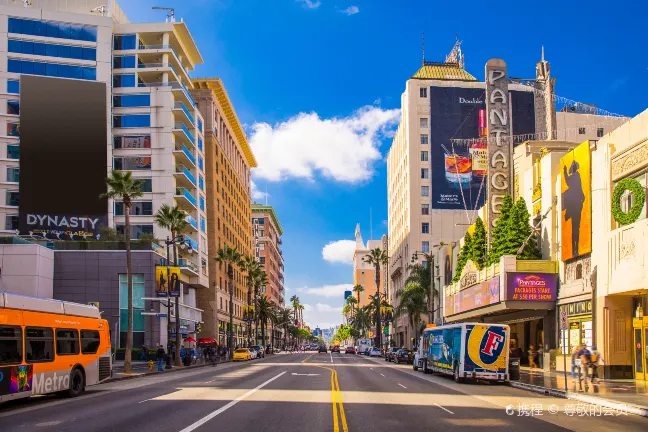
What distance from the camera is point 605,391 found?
24984mm

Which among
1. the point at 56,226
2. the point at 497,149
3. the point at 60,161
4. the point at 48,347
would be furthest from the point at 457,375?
the point at 60,161

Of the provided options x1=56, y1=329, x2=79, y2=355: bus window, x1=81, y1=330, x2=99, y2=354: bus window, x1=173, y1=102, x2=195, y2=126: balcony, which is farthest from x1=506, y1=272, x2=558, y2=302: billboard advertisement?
x1=173, y1=102, x2=195, y2=126: balcony

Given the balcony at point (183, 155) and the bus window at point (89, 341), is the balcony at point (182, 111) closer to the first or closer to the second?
the balcony at point (183, 155)

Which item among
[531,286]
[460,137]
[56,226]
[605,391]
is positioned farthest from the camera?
[460,137]

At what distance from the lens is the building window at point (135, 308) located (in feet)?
206

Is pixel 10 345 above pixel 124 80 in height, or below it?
below

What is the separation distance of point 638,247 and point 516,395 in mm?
9048

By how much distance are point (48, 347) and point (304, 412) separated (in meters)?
9.49

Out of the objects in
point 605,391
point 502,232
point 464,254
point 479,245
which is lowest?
point 605,391

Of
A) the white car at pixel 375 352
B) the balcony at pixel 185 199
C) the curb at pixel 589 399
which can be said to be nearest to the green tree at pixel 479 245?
the curb at pixel 589 399

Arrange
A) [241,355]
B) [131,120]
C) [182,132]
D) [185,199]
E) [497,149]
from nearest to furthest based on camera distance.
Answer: [497,149]
[241,355]
[131,120]
[182,132]
[185,199]

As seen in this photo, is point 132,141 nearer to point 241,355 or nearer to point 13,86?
point 13,86

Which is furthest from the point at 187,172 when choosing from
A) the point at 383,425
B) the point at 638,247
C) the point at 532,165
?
the point at 383,425

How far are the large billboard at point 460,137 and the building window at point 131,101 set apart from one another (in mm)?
42956
